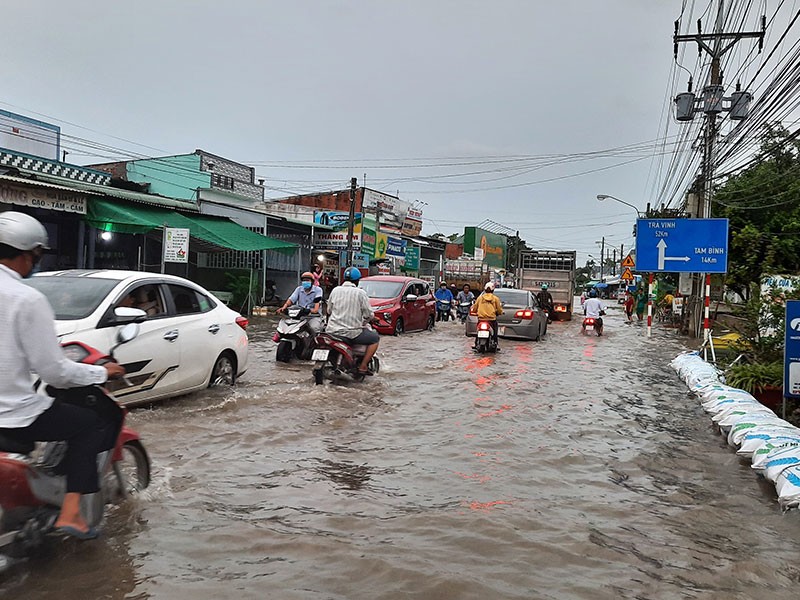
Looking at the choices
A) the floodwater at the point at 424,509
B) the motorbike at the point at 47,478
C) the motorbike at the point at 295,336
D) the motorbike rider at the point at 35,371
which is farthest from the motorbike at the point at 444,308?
the motorbike rider at the point at 35,371

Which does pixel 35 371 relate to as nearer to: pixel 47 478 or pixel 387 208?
pixel 47 478

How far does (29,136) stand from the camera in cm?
2292

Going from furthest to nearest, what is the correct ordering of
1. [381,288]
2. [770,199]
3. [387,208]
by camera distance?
[387,208] → [770,199] → [381,288]

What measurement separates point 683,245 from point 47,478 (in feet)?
50.7

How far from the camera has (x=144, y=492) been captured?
14.6 feet

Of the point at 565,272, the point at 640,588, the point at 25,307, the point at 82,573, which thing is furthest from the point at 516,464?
Answer: the point at 565,272

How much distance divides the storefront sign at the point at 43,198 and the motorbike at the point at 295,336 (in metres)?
6.96

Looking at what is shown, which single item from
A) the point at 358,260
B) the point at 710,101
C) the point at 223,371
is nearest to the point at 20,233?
the point at 223,371

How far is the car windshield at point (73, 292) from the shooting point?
20.1 ft

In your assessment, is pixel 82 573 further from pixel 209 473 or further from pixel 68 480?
pixel 209 473

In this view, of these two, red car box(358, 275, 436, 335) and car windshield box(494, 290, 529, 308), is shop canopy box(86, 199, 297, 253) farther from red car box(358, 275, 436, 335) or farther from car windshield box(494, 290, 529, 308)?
car windshield box(494, 290, 529, 308)

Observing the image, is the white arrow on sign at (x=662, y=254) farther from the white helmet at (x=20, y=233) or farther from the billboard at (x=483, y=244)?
the billboard at (x=483, y=244)

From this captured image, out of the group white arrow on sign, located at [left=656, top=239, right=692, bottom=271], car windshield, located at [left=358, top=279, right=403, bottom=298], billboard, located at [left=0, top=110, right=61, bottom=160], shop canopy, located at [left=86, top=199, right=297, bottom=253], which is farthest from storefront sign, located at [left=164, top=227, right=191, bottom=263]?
white arrow on sign, located at [left=656, top=239, right=692, bottom=271]

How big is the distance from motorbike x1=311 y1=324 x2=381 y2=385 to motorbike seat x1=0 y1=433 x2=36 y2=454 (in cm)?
580
